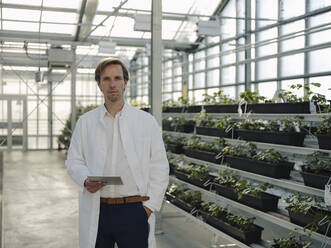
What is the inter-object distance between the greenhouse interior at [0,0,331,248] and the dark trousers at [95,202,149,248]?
7 cm

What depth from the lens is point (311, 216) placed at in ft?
8.56

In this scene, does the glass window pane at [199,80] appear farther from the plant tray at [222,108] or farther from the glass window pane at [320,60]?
the plant tray at [222,108]

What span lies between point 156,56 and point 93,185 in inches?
96.0

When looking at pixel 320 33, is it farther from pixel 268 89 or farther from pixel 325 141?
pixel 325 141

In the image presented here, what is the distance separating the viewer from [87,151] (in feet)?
6.19

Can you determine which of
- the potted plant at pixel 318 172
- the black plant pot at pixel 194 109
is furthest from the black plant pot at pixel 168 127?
the potted plant at pixel 318 172

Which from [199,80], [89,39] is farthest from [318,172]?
[89,39]

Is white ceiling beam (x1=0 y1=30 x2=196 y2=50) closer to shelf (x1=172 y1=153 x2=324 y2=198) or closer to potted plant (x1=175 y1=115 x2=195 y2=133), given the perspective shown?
potted plant (x1=175 y1=115 x2=195 y2=133)

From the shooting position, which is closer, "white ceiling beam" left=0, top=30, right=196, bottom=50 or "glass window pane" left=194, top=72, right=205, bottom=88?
"white ceiling beam" left=0, top=30, right=196, bottom=50

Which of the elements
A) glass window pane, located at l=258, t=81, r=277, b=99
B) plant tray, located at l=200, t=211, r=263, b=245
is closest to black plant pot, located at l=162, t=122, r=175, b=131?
plant tray, located at l=200, t=211, r=263, b=245

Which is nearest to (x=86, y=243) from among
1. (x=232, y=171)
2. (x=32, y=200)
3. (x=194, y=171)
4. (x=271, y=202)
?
(x=271, y=202)

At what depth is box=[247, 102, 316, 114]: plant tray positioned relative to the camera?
3071 millimetres

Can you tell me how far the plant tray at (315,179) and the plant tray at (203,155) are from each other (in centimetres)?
132

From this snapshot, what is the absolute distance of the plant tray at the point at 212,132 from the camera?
3982 mm
